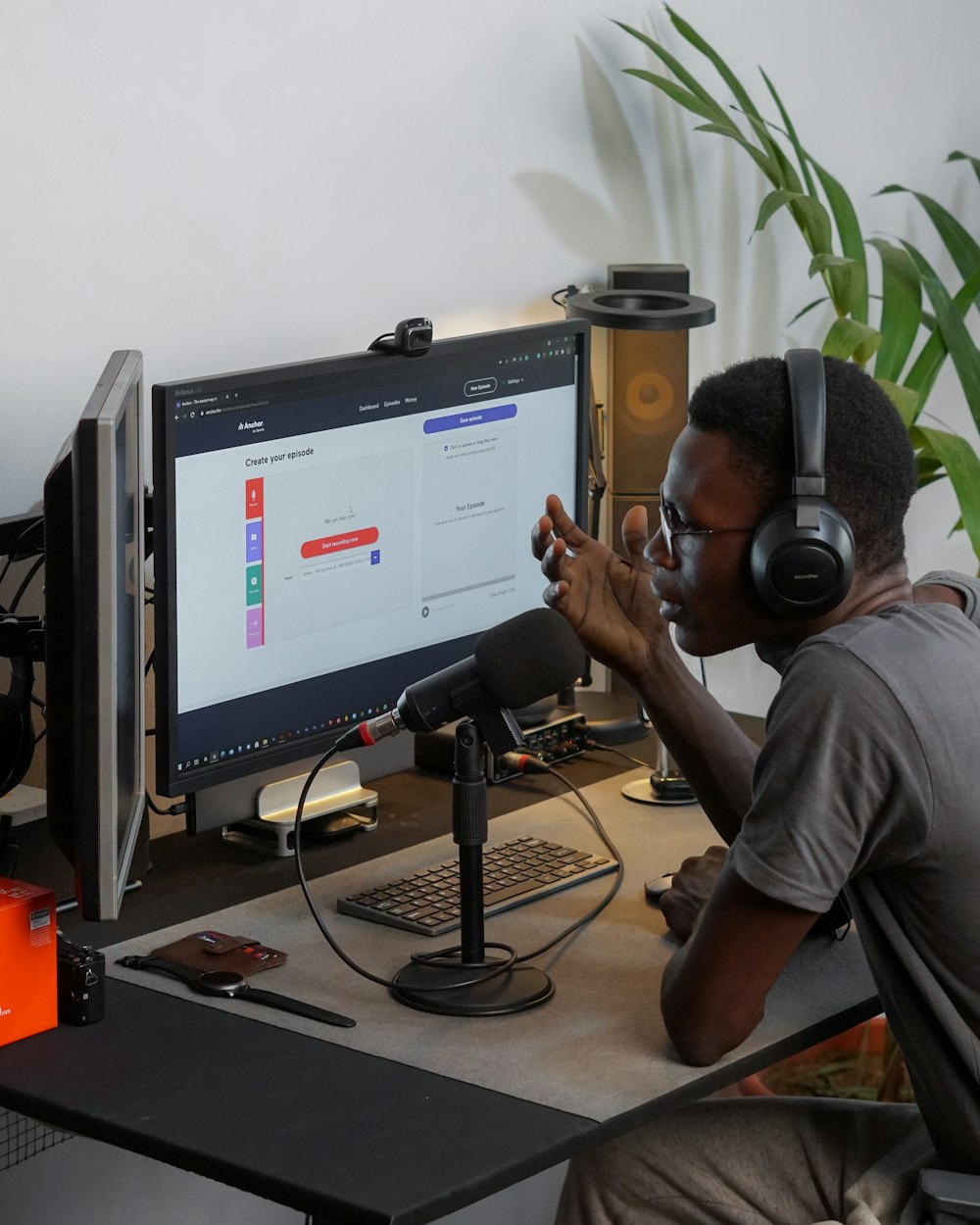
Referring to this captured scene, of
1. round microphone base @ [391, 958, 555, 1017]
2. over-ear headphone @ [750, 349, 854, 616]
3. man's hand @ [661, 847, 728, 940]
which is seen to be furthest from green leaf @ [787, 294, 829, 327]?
round microphone base @ [391, 958, 555, 1017]

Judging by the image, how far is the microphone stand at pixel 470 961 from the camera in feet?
4.66

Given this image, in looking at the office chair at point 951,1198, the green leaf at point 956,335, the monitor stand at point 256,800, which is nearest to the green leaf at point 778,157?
the green leaf at point 956,335

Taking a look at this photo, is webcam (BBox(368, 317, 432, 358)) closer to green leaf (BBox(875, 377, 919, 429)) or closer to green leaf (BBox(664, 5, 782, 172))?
green leaf (BBox(875, 377, 919, 429))

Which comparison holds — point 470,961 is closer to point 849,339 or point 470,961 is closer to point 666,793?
point 666,793

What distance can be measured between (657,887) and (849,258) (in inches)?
45.8

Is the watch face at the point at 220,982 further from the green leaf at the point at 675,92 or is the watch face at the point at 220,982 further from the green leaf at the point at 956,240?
the green leaf at the point at 956,240

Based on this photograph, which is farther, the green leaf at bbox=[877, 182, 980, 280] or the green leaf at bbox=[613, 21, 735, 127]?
the green leaf at bbox=[877, 182, 980, 280]

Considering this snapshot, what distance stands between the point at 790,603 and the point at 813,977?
38 centimetres

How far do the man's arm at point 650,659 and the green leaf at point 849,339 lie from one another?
76 cm

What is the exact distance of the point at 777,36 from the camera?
2736 millimetres

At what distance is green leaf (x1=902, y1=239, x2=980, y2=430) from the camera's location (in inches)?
98.0

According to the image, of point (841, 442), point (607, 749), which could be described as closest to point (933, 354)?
point (607, 749)

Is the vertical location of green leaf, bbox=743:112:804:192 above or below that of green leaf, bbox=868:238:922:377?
above

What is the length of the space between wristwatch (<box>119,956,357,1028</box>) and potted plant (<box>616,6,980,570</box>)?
119 cm
